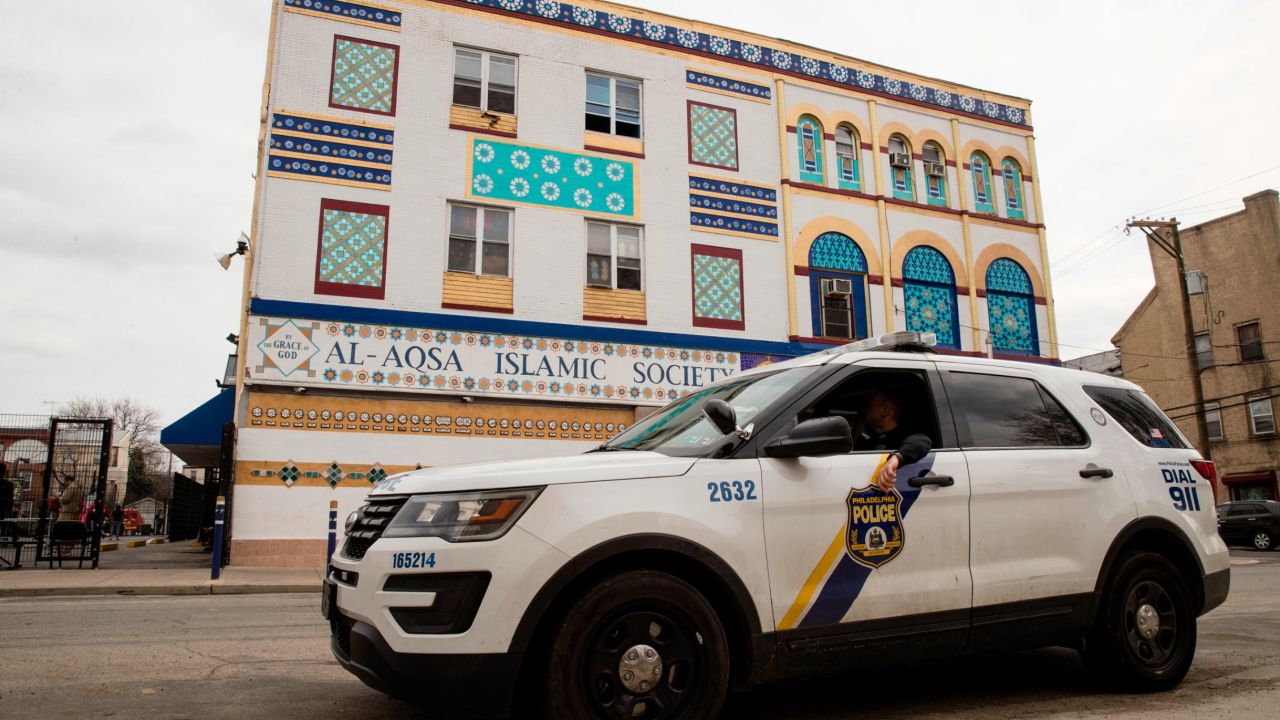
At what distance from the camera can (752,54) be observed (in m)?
19.8

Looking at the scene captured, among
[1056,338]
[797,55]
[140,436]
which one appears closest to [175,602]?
[797,55]

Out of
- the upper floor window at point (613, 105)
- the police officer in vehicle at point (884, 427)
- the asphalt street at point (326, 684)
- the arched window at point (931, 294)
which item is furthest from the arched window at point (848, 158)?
the police officer in vehicle at point (884, 427)

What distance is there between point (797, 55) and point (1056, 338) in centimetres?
1054

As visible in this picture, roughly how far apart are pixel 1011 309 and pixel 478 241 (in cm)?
1451

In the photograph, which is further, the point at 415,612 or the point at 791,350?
the point at 791,350

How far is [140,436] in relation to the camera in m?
76.7

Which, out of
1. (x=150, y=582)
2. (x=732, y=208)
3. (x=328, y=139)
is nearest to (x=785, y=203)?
(x=732, y=208)

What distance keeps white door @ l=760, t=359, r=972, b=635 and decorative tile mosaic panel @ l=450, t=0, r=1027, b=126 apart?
52.9 feet

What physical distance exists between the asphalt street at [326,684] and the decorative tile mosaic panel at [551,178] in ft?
37.5

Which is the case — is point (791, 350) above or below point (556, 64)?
below

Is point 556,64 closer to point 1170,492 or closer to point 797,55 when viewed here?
point 797,55

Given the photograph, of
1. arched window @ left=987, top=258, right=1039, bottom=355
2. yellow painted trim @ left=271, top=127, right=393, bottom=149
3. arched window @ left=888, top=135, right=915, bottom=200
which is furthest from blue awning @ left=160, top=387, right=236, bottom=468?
arched window @ left=987, top=258, right=1039, bottom=355

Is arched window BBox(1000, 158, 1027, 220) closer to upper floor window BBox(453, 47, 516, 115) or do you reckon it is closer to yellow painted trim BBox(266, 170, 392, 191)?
upper floor window BBox(453, 47, 516, 115)

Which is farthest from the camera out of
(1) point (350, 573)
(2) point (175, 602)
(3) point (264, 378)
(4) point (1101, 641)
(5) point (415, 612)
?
(3) point (264, 378)
